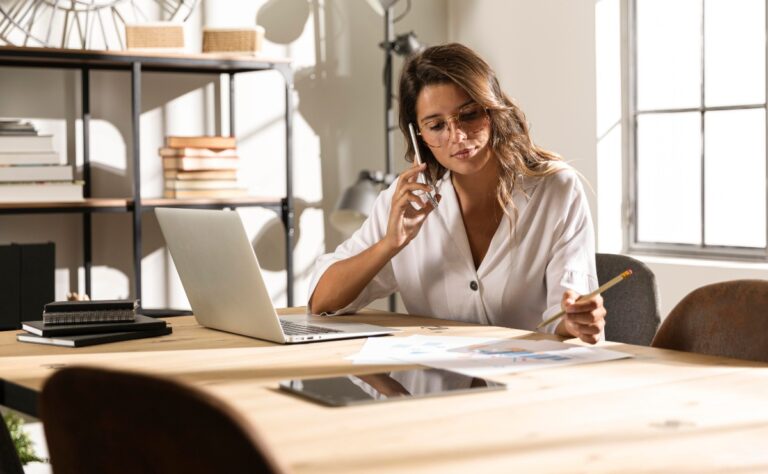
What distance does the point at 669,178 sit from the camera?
397cm

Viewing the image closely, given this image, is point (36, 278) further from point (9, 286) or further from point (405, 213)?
point (405, 213)

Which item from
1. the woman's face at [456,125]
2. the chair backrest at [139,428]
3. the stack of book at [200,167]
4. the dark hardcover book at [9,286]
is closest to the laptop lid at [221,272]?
the woman's face at [456,125]

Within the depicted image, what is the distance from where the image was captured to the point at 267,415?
1256 mm

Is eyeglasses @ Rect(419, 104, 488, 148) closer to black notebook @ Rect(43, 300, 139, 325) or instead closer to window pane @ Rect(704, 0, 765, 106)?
black notebook @ Rect(43, 300, 139, 325)

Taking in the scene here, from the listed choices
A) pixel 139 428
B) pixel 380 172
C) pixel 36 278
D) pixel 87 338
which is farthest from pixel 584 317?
pixel 380 172

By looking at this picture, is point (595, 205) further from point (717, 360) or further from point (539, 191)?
point (717, 360)

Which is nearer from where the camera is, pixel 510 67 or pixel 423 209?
pixel 423 209

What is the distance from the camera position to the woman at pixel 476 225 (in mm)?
2279

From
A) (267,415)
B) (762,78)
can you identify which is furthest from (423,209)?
(762,78)

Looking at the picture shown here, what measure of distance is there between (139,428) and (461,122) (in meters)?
1.64

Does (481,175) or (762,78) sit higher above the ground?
(762,78)

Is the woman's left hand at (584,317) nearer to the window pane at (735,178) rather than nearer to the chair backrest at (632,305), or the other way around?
the chair backrest at (632,305)

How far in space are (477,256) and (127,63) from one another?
1741 millimetres

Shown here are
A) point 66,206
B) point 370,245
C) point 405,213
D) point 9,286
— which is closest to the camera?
point 405,213
